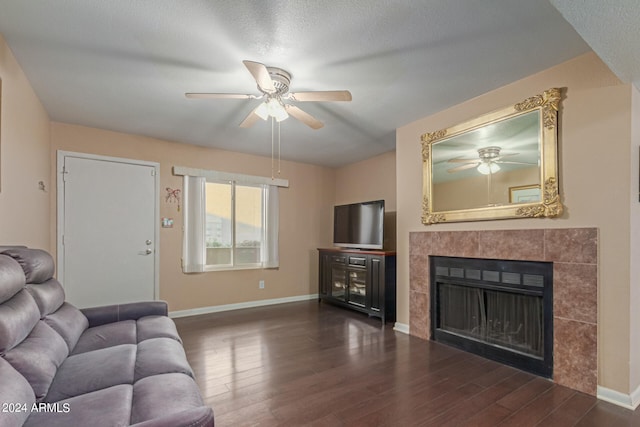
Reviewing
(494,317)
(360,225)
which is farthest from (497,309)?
(360,225)

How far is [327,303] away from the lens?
514cm

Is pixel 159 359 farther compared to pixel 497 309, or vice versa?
pixel 497 309

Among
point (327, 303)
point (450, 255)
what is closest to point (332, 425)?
point (450, 255)

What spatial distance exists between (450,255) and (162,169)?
3.83 m

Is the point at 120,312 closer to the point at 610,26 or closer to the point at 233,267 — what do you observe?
the point at 233,267

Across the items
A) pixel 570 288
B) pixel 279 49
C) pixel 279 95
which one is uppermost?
pixel 279 49

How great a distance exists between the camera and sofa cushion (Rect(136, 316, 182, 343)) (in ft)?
7.04

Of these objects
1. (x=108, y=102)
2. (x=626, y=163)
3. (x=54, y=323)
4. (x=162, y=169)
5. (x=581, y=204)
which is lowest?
(x=54, y=323)

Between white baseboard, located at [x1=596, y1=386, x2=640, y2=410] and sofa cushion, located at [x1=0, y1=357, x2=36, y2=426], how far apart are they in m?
3.19

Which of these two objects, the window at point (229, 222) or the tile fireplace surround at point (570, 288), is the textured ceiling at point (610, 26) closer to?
the tile fireplace surround at point (570, 288)

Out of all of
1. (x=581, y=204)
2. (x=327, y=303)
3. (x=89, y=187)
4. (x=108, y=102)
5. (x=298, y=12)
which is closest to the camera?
(x=298, y=12)

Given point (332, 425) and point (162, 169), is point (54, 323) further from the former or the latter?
point (162, 169)

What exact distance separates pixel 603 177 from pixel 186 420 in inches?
111

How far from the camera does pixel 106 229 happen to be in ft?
12.5
